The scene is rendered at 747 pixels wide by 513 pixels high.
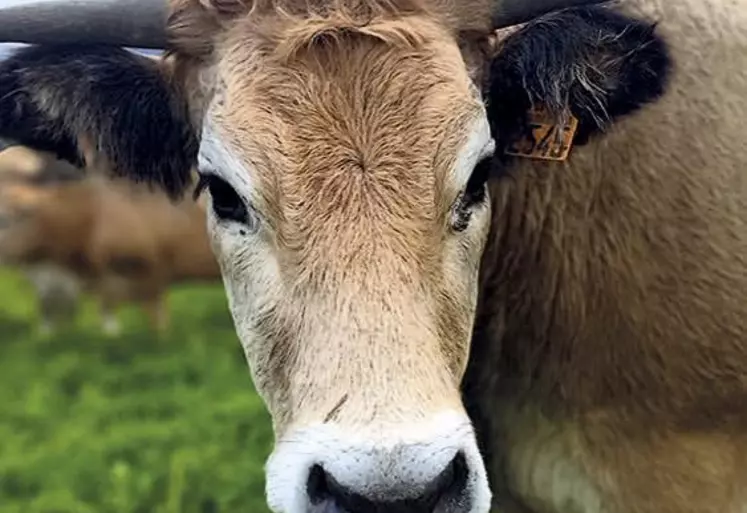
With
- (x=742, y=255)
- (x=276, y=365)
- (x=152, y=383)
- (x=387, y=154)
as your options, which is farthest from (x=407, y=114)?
(x=152, y=383)

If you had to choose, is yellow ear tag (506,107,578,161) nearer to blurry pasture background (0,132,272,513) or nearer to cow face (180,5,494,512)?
cow face (180,5,494,512)

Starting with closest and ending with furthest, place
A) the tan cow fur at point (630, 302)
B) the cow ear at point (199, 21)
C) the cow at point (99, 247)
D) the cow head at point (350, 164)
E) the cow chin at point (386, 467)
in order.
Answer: the cow chin at point (386, 467)
the cow head at point (350, 164)
the cow ear at point (199, 21)
the tan cow fur at point (630, 302)
the cow at point (99, 247)

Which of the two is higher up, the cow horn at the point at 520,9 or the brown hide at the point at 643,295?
the cow horn at the point at 520,9

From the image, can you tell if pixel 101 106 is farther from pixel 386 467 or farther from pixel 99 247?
pixel 99 247

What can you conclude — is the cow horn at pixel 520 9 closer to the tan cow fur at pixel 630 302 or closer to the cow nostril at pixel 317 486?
the tan cow fur at pixel 630 302

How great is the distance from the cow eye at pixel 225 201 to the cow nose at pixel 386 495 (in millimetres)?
632

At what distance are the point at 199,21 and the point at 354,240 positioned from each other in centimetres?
74

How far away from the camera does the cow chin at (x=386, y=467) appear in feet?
9.03

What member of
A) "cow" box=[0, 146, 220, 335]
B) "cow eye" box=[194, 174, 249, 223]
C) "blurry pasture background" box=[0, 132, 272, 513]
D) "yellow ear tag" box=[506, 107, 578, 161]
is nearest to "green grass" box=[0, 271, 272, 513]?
"blurry pasture background" box=[0, 132, 272, 513]

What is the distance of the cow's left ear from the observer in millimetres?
3467

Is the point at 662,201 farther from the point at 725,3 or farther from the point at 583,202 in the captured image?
the point at 725,3

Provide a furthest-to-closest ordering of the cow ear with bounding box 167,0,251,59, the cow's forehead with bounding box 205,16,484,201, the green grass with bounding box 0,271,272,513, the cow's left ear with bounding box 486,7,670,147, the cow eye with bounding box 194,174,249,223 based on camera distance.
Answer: the green grass with bounding box 0,271,272,513 < the cow's left ear with bounding box 486,7,670,147 < the cow ear with bounding box 167,0,251,59 < the cow eye with bounding box 194,174,249,223 < the cow's forehead with bounding box 205,16,484,201

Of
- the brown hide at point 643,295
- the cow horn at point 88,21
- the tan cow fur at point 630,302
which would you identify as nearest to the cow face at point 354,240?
the tan cow fur at point 630,302

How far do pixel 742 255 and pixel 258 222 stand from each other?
1.43 m
